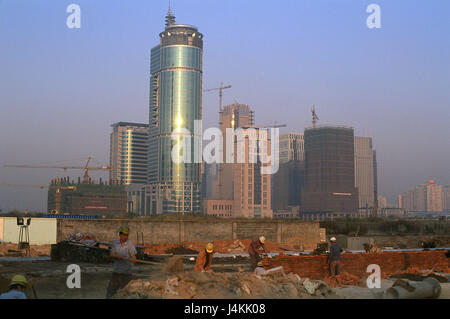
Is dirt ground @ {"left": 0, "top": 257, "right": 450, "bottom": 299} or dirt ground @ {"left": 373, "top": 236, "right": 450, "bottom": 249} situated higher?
dirt ground @ {"left": 0, "top": 257, "right": 450, "bottom": 299}

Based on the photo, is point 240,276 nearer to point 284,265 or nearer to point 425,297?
point 284,265

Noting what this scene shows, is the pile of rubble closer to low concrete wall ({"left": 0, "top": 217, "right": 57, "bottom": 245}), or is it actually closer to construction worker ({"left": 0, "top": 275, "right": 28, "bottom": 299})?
construction worker ({"left": 0, "top": 275, "right": 28, "bottom": 299})

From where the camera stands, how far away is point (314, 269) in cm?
1633

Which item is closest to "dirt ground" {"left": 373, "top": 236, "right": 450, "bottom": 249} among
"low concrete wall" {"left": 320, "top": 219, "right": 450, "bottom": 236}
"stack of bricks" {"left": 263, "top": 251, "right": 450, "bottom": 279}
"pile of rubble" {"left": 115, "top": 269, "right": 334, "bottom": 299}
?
"low concrete wall" {"left": 320, "top": 219, "right": 450, "bottom": 236}

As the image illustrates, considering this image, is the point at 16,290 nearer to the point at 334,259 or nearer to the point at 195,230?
the point at 334,259

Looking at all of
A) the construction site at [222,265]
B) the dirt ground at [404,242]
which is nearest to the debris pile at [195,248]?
the construction site at [222,265]

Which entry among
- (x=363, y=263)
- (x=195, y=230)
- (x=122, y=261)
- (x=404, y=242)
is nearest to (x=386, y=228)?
(x=404, y=242)

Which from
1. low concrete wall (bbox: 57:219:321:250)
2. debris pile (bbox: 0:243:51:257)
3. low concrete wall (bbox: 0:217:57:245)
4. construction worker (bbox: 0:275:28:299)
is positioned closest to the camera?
construction worker (bbox: 0:275:28:299)

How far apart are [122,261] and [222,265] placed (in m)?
12.5

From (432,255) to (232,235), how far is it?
66.0 feet

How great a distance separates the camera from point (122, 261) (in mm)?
10039

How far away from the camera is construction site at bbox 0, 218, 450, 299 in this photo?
11883 millimetres

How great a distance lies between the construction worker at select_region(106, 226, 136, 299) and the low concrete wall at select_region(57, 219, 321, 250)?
80.7ft

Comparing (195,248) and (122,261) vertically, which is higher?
(122,261)
